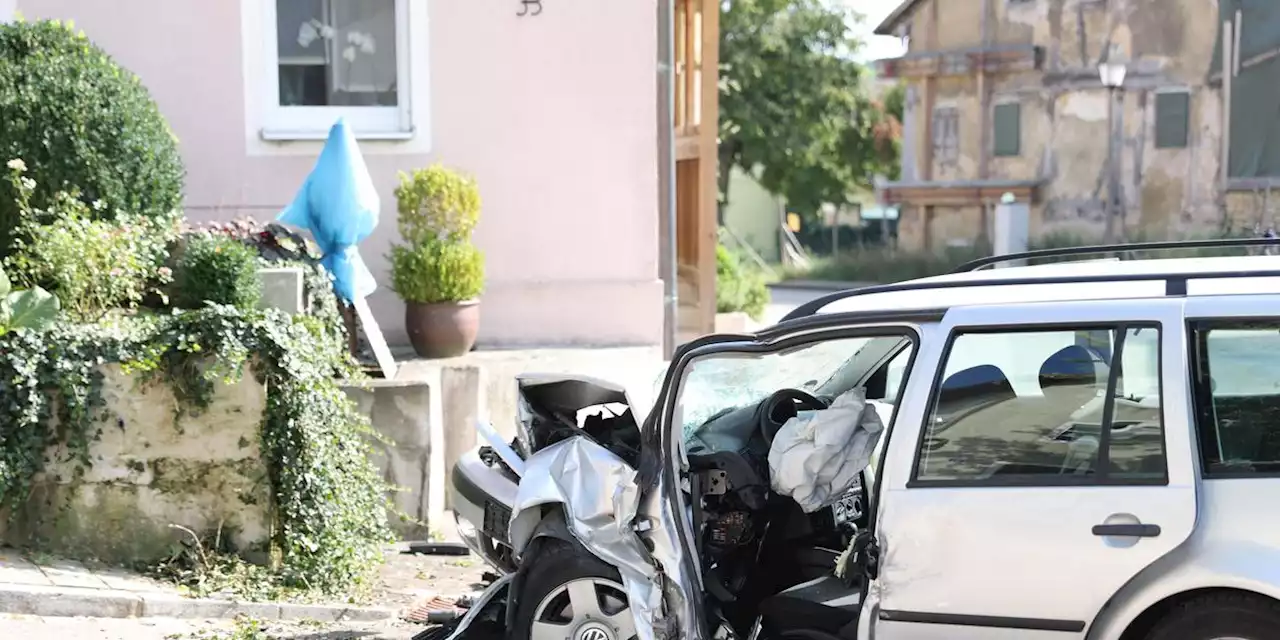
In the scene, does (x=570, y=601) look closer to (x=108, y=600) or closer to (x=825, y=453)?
(x=825, y=453)

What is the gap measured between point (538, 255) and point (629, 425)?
5105mm

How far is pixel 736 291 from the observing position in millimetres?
19547

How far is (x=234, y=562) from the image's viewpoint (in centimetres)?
674

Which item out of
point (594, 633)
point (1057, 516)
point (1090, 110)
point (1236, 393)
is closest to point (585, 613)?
point (594, 633)

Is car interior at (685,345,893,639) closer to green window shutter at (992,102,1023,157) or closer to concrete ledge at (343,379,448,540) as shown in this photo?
concrete ledge at (343,379,448,540)

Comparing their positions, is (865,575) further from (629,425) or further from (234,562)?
(234,562)

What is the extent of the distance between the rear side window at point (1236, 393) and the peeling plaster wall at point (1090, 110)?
24.7 meters

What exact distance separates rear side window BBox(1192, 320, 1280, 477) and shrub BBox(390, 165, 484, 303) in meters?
6.12

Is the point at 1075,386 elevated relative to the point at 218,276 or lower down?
lower down

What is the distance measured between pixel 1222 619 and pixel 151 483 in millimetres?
5147

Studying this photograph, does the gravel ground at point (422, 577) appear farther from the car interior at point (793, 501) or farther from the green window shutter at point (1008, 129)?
the green window shutter at point (1008, 129)

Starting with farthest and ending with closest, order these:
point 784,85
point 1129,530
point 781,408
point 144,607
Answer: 1. point 784,85
2. point 144,607
3. point 781,408
4. point 1129,530

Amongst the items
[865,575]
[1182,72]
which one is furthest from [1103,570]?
[1182,72]

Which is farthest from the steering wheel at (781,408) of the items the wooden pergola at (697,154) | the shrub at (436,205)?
the wooden pergola at (697,154)
